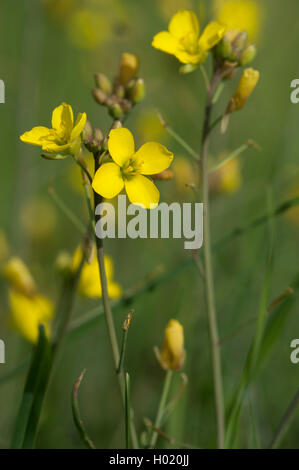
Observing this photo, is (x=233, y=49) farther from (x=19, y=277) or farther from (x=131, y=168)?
(x=19, y=277)

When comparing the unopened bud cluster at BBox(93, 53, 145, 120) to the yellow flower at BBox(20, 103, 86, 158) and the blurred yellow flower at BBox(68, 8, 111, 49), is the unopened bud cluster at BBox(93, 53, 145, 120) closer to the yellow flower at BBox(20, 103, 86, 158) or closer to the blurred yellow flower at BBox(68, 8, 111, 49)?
the yellow flower at BBox(20, 103, 86, 158)

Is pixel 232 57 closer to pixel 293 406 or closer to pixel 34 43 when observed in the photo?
pixel 293 406

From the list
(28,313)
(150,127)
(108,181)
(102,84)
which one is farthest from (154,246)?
(108,181)

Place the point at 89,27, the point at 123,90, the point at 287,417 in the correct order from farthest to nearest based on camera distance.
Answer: the point at 89,27 → the point at 123,90 → the point at 287,417

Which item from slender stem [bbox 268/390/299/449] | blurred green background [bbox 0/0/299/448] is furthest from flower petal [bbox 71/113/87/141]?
slender stem [bbox 268/390/299/449]

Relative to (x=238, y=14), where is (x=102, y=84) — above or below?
below

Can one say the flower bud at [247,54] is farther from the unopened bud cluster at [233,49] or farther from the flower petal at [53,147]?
the flower petal at [53,147]
